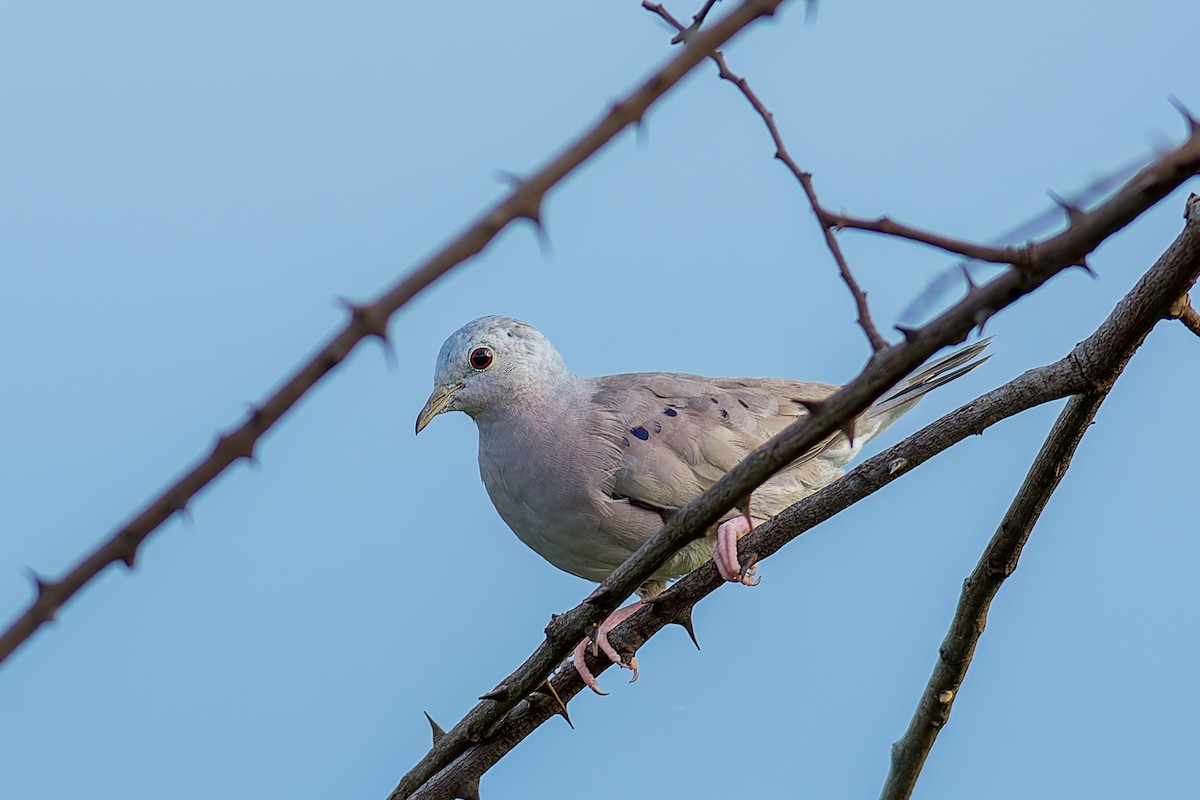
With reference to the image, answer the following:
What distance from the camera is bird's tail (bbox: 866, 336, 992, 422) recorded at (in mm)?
4125

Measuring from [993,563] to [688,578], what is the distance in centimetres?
74

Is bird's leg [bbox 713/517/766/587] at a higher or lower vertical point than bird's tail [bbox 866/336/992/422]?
lower

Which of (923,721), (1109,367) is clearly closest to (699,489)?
(923,721)

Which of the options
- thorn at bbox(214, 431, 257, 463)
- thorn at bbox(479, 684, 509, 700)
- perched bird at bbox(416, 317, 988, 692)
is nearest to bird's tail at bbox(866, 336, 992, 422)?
perched bird at bbox(416, 317, 988, 692)

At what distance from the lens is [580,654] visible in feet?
12.6

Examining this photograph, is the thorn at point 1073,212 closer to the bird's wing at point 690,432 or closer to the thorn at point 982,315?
the thorn at point 982,315

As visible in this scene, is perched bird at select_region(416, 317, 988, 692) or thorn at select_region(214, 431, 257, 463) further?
perched bird at select_region(416, 317, 988, 692)

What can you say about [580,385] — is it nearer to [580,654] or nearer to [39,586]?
[580,654]

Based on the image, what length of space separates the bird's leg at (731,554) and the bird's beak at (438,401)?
4.48 ft

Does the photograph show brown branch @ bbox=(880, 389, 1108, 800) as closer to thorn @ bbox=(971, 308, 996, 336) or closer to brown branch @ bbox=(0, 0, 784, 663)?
thorn @ bbox=(971, 308, 996, 336)

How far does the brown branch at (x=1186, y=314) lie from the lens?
2.60m

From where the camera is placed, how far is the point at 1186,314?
262 centimetres

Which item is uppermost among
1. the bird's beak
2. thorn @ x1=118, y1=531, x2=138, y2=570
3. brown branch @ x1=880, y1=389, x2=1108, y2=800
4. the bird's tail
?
the bird's beak

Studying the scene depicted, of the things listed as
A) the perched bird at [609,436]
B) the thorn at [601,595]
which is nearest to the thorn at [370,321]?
the thorn at [601,595]
